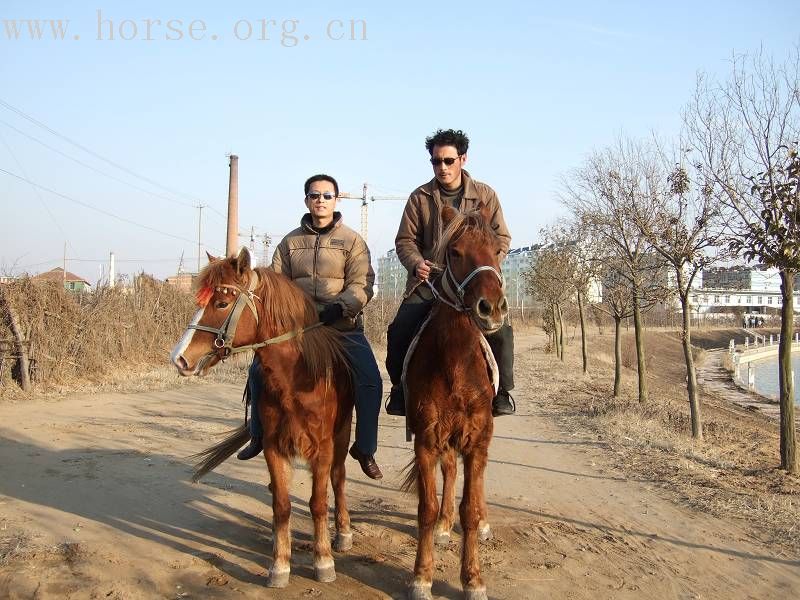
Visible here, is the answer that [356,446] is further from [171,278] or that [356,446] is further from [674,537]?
[171,278]

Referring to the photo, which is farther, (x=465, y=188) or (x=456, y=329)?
(x=465, y=188)

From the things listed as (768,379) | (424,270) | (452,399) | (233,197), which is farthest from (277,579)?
(768,379)

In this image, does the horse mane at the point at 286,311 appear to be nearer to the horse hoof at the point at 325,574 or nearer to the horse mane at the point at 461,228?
the horse mane at the point at 461,228

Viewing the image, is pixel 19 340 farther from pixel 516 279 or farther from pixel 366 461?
pixel 516 279

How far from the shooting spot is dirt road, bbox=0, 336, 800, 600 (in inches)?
174

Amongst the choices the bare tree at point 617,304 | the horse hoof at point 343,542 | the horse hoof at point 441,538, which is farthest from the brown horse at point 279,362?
the bare tree at point 617,304

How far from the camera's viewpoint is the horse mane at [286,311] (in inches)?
171

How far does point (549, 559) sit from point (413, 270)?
8.65ft

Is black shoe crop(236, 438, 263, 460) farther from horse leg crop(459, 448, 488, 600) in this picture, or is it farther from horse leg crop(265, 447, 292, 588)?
horse leg crop(459, 448, 488, 600)

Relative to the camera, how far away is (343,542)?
5.15m

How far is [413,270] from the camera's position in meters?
4.59

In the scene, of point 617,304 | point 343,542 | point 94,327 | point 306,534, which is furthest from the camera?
point 617,304

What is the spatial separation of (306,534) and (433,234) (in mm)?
2984

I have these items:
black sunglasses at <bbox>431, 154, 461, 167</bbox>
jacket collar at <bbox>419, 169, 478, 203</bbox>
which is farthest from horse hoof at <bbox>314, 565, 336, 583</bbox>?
black sunglasses at <bbox>431, 154, 461, 167</bbox>
